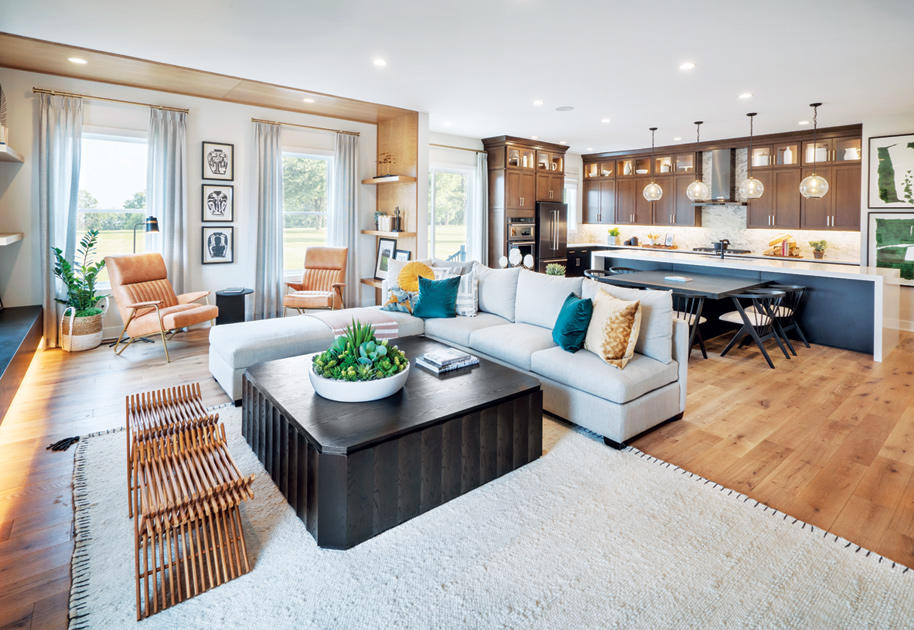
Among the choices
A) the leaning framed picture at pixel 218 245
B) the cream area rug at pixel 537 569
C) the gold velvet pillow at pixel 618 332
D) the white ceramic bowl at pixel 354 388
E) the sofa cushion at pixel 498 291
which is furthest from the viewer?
the leaning framed picture at pixel 218 245

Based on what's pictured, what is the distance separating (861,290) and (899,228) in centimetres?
227

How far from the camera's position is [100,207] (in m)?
5.57

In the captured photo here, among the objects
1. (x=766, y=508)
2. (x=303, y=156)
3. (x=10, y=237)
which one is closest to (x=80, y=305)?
(x=10, y=237)

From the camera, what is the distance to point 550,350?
3527 millimetres

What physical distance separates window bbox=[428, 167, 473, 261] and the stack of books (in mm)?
5332

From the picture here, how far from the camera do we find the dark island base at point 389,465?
2102 mm

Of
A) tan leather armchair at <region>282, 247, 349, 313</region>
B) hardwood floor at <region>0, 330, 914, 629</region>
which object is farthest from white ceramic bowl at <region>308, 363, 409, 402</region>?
tan leather armchair at <region>282, 247, 349, 313</region>

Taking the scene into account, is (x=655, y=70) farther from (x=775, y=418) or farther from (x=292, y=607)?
(x=292, y=607)

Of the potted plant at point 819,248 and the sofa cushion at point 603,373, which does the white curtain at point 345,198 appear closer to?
the sofa cushion at point 603,373

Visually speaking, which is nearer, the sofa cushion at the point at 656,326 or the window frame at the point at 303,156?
the sofa cushion at the point at 656,326

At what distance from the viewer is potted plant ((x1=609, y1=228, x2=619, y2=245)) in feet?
34.3

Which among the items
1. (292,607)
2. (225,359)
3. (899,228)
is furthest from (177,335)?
(899,228)

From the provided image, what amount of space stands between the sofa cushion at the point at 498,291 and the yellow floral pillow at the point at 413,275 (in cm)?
46

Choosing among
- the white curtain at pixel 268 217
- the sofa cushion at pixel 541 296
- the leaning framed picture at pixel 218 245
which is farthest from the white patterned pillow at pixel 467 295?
the leaning framed picture at pixel 218 245
